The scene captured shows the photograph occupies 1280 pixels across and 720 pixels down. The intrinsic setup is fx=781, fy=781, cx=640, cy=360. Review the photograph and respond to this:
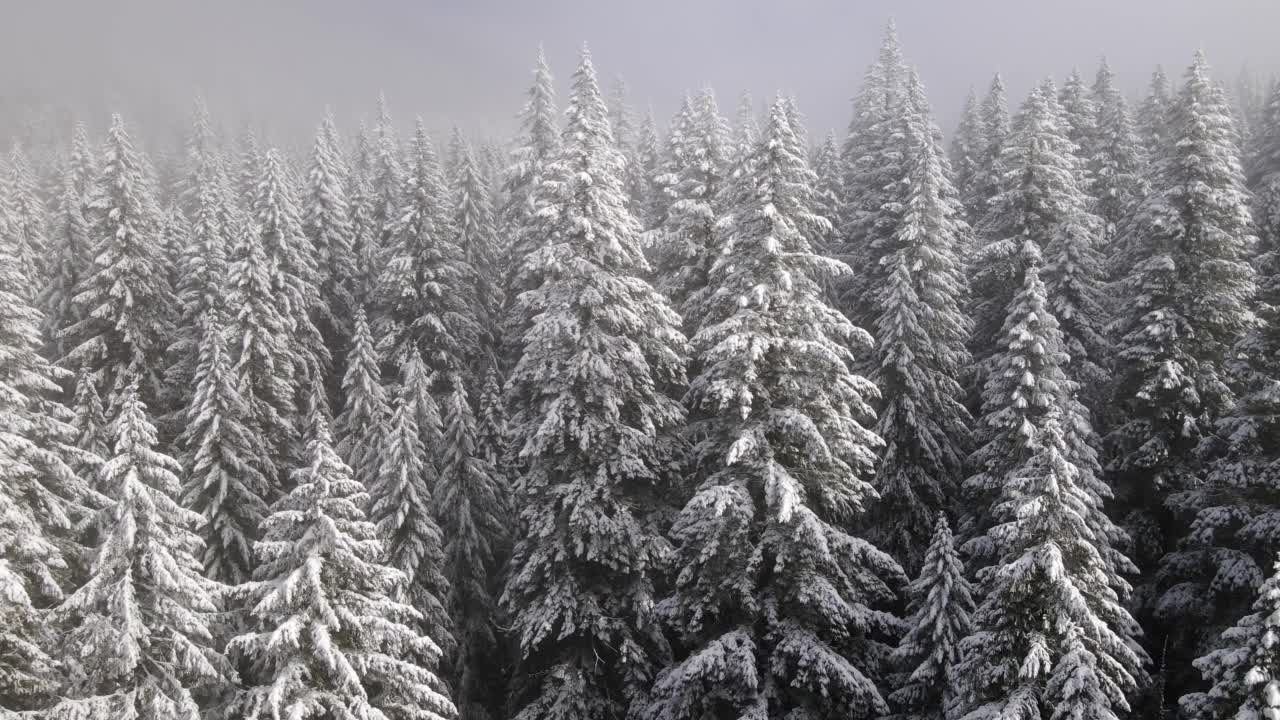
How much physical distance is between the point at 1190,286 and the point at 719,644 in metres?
16.6

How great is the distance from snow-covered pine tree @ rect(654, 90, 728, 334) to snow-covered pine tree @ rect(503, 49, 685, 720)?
2550mm

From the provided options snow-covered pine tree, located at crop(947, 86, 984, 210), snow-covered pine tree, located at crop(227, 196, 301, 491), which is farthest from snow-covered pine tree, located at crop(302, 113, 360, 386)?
snow-covered pine tree, located at crop(947, 86, 984, 210)

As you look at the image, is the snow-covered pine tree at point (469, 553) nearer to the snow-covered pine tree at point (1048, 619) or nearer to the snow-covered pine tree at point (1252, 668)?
the snow-covered pine tree at point (1048, 619)

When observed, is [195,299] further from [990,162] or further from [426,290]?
[990,162]

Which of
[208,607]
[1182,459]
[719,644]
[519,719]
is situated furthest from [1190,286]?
[208,607]

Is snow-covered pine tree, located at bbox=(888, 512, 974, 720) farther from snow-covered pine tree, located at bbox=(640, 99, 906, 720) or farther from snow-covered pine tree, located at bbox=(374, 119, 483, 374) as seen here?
snow-covered pine tree, located at bbox=(374, 119, 483, 374)

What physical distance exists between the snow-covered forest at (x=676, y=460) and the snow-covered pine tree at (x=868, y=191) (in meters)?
0.43

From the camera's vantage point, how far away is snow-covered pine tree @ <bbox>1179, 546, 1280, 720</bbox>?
10.6m

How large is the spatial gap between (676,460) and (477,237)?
19421mm

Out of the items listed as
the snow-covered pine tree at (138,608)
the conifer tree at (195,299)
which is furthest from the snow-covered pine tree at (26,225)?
the snow-covered pine tree at (138,608)

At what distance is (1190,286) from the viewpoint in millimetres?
21516

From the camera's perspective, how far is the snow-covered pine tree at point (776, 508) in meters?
15.8

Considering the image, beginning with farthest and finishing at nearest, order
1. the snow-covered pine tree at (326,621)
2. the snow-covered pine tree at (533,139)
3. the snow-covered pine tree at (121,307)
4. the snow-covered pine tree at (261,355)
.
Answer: the snow-covered pine tree at (533,139), the snow-covered pine tree at (121,307), the snow-covered pine tree at (261,355), the snow-covered pine tree at (326,621)

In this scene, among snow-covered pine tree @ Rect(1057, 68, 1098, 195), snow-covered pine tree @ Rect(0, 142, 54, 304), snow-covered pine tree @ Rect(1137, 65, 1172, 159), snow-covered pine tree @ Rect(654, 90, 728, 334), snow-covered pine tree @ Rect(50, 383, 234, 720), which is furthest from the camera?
snow-covered pine tree @ Rect(1137, 65, 1172, 159)
